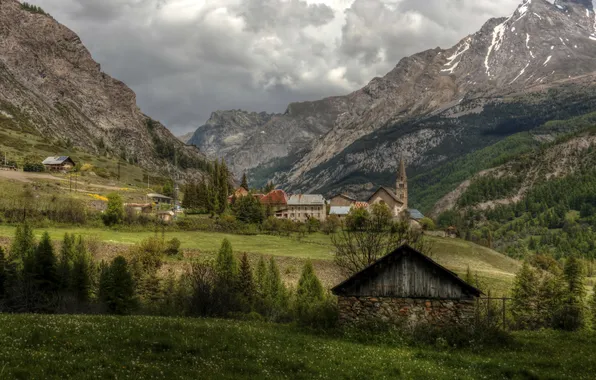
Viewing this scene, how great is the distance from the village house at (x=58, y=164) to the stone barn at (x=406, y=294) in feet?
550

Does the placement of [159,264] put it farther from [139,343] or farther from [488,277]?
[488,277]

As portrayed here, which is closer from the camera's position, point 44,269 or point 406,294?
point 406,294

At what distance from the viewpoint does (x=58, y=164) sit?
551ft

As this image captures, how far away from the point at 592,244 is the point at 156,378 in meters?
218

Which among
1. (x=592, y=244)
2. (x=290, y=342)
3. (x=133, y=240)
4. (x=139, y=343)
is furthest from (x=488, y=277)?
(x=592, y=244)

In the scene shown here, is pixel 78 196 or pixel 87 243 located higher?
pixel 78 196

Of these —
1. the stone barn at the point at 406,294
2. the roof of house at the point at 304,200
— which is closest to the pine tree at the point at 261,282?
the stone barn at the point at 406,294

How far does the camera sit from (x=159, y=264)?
69.2 metres

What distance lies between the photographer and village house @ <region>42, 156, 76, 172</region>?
545 feet

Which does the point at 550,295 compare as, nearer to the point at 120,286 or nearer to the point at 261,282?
the point at 261,282

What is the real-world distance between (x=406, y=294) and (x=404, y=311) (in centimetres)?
95

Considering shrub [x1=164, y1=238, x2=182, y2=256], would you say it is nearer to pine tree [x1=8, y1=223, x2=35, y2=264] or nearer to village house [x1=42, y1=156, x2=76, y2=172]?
pine tree [x1=8, y1=223, x2=35, y2=264]

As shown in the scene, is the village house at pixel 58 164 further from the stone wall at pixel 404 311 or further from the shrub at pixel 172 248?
the stone wall at pixel 404 311

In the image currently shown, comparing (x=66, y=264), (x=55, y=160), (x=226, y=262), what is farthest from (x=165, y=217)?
(x=55, y=160)
